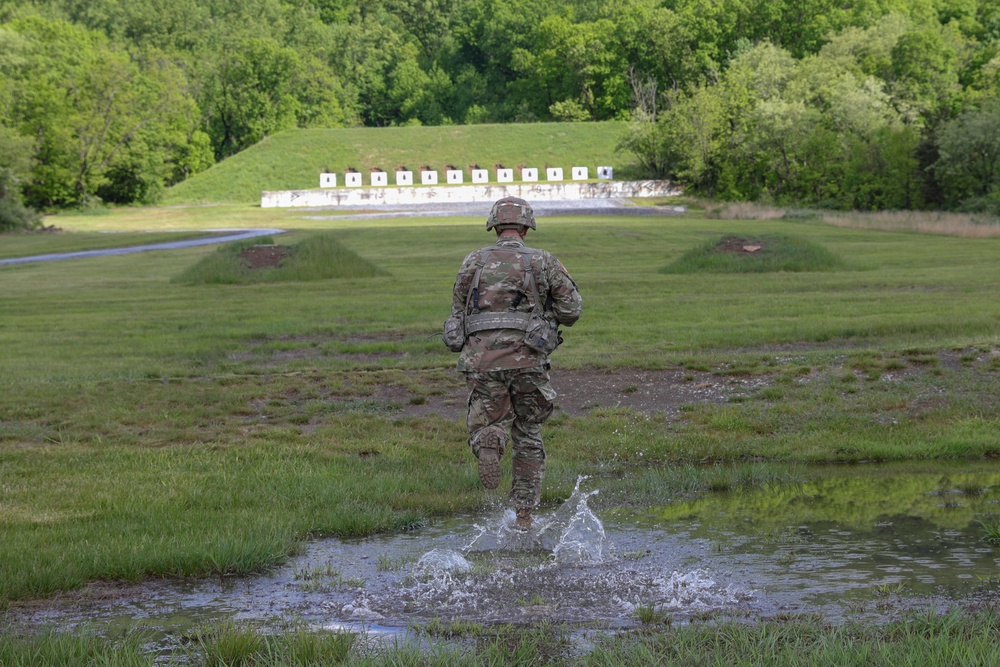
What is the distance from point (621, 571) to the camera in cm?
700

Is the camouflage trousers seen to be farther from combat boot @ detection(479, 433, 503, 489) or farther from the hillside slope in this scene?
the hillside slope

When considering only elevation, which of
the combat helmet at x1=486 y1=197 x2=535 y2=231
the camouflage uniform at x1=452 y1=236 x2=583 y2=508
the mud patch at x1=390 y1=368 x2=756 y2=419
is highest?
the combat helmet at x1=486 y1=197 x2=535 y2=231

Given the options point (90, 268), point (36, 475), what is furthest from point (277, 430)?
point (90, 268)

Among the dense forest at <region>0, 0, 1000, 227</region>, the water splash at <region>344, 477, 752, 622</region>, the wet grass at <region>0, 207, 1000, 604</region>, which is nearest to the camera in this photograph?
the water splash at <region>344, 477, 752, 622</region>

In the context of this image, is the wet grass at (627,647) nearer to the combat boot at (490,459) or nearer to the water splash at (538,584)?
the water splash at (538,584)

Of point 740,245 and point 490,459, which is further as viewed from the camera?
point 740,245

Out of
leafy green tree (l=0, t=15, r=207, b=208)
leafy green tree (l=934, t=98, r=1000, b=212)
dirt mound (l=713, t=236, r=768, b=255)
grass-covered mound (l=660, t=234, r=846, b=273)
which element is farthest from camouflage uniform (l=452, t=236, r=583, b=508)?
leafy green tree (l=0, t=15, r=207, b=208)

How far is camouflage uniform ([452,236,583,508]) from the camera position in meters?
7.97

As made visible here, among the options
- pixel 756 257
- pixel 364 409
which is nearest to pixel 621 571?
pixel 364 409

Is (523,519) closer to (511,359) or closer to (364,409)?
(511,359)

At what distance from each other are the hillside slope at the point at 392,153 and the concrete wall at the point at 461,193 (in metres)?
13.0

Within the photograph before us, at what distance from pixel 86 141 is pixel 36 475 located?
8760 cm

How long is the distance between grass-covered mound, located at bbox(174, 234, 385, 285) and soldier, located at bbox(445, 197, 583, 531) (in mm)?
22515

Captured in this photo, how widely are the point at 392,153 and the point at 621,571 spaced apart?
109 m
